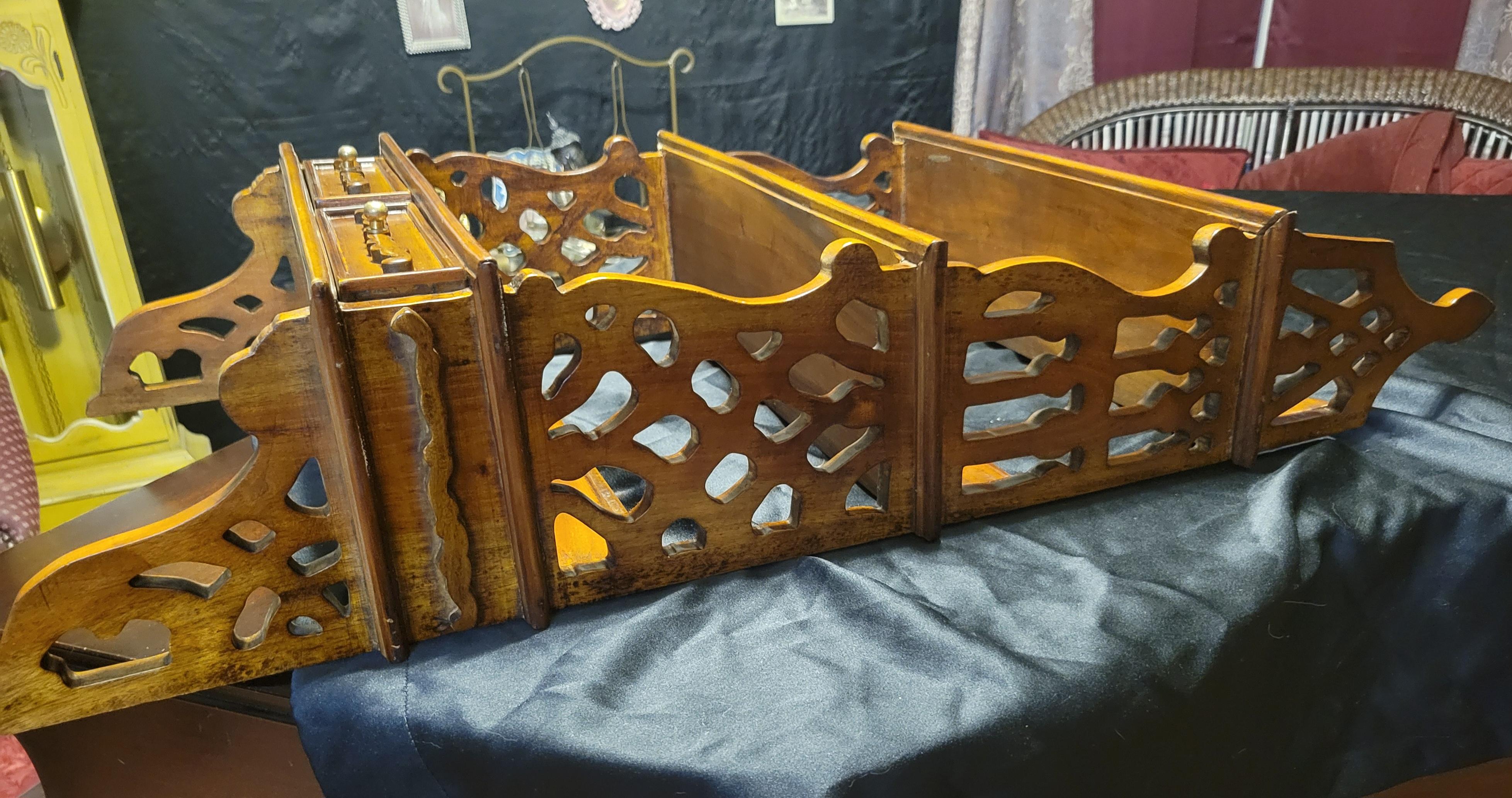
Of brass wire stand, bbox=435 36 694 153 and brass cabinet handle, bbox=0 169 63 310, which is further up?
brass wire stand, bbox=435 36 694 153

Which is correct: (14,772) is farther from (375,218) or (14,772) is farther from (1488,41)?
(1488,41)

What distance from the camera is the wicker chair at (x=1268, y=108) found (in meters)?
2.50

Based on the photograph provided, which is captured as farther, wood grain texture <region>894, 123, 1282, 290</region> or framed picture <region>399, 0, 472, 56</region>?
framed picture <region>399, 0, 472, 56</region>

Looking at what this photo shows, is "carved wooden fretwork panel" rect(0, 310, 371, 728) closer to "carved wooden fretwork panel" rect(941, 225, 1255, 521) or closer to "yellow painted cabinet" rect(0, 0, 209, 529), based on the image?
"carved wooden fretwork panel" rect(941, 225, 1255, 521)

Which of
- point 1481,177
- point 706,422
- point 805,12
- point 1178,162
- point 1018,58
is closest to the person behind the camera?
point 706,422

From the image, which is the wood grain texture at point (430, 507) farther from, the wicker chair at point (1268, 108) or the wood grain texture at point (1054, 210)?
the wicker chair at point (1268, 108)

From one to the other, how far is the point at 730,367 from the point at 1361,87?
8.18ft

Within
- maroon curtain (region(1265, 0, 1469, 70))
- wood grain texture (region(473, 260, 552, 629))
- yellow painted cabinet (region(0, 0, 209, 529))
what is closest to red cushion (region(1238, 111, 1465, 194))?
maroon curtain (region(1265, 0, 1469, 70))

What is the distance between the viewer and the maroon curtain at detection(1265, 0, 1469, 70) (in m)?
2.61

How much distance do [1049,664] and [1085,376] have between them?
0.37 meters

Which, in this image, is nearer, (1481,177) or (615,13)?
(1481,177)

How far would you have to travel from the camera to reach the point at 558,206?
1920 millimetres

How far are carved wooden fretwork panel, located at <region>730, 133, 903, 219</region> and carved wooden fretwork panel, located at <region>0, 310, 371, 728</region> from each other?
1.17 meters

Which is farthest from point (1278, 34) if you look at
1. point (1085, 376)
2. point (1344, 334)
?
point (1085, 376)
